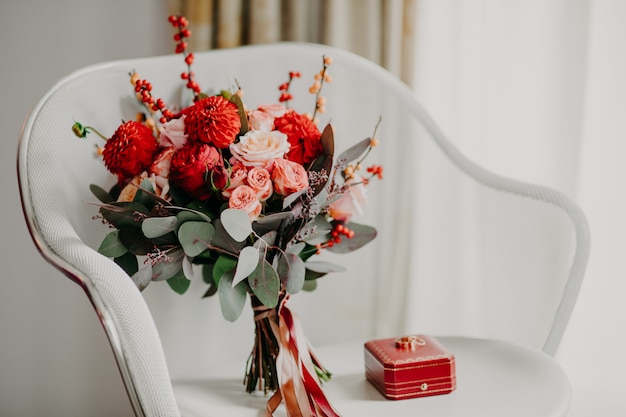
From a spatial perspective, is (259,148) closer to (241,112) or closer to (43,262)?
(241,112)

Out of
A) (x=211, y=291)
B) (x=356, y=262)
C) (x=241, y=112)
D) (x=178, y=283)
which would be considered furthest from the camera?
(x=356, y=262)

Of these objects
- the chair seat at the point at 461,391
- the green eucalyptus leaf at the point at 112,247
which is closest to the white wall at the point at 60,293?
the chair seat at the point at 461,391

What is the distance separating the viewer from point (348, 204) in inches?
43.6

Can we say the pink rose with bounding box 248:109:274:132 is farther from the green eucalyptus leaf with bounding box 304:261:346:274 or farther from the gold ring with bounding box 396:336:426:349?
the gold ring with bounding box 396:336:426:349

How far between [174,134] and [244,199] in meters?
0.16

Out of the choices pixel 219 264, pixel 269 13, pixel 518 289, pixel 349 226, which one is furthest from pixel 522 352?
pixel 269 13

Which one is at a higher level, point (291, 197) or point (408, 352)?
point (291, 197)

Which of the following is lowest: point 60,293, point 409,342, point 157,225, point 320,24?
point 60,293

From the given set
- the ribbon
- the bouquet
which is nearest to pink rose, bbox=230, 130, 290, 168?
the bouquet

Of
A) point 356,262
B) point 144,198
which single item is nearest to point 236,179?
point 144,198

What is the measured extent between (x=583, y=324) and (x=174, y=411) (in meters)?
1.02

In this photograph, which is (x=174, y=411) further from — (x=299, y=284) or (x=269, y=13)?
(x=269, y=13)

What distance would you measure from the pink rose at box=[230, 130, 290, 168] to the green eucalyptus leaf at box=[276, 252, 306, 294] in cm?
13

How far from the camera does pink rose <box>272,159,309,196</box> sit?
38.2 inches
